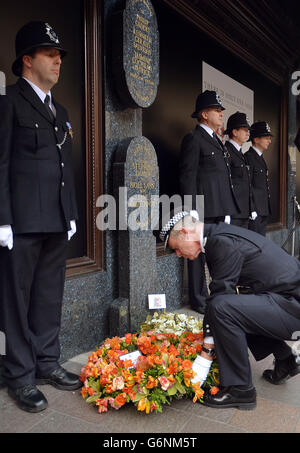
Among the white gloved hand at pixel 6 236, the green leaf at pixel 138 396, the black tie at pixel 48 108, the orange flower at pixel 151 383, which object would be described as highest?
the black tie at pixel 48 108

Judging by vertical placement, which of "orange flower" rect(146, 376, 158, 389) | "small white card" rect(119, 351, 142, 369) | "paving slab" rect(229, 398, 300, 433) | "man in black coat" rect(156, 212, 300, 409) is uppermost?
"man in black coat" rect(156, 212, 300, 409)

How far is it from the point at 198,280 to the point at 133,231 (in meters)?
1.23

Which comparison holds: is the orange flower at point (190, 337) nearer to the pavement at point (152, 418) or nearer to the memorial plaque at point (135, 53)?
the pavement at point (152, 418)

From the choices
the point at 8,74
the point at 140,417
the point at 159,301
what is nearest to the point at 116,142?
the point at 8,74

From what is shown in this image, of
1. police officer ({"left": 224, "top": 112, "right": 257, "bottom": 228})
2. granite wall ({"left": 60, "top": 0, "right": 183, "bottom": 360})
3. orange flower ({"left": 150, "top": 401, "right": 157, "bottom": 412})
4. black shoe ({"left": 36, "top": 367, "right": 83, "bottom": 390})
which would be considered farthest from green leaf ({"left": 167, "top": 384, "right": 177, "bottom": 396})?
police officer ({"left": 224, "top": 112, "right": 257, "bottom": 228})

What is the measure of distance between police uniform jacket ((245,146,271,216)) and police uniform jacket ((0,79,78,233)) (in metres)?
3.68

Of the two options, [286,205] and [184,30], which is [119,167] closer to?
[184,30]

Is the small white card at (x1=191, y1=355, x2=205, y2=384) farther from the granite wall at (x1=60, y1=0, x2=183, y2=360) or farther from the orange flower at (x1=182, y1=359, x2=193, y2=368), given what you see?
the granite wall at (x1=60, y1=0, x2=183, y2=360)

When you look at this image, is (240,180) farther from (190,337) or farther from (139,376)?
(139,376)

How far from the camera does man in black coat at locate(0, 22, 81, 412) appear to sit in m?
2.42

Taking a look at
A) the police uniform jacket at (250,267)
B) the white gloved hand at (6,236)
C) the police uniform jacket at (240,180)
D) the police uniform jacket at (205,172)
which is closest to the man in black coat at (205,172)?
→ the police uniform jacket at (205,172)

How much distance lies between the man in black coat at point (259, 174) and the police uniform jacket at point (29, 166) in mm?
3666

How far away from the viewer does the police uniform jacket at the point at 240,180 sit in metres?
5.03

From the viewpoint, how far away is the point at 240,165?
5.08m
